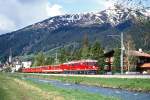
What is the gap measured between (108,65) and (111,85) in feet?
228

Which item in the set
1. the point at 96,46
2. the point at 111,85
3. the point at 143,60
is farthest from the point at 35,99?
the point at 96,46

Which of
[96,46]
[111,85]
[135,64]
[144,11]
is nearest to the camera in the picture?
[144,11]

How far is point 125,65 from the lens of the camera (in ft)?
396

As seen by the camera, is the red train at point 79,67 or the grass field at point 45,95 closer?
the grass field at point 45,95

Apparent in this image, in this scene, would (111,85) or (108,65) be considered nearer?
(111,85)

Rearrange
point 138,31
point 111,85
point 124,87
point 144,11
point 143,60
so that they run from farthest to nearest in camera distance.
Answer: point 143,60 → point 111,85 → point 124,87 → point 138,31 → point 144,11

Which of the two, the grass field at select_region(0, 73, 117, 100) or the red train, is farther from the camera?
the red train

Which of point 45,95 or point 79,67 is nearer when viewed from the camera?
point 45,95

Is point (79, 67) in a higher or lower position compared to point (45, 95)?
higher

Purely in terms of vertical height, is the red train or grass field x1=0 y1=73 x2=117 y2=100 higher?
the red train

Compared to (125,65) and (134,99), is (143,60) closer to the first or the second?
(125,65)

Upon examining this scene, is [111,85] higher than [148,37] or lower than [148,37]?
lower

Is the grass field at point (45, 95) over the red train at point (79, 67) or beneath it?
beneath

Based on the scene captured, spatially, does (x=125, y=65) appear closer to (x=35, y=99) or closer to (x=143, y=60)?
(x=143, y=60)
